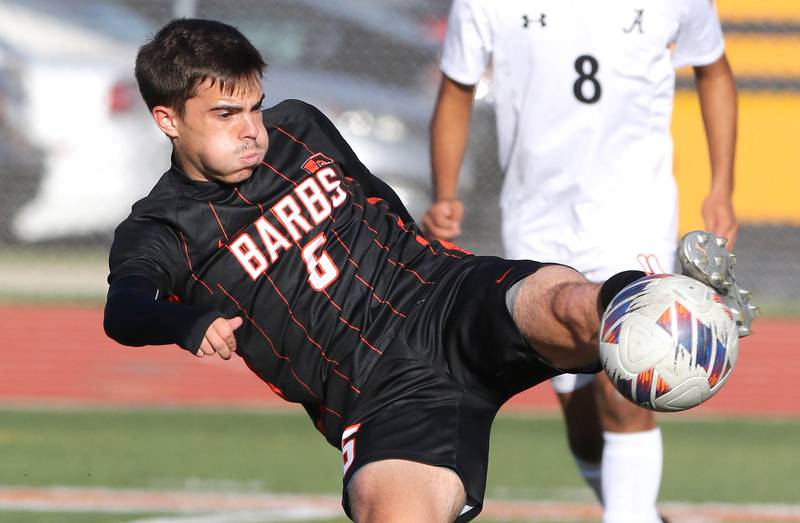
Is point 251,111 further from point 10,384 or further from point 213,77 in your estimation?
point 10,384

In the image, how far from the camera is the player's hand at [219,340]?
343 cm

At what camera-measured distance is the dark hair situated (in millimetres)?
3994

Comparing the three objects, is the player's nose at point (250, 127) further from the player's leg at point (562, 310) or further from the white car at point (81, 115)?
the white car at point (81, 115)

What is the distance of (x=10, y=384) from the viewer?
963 centimetres

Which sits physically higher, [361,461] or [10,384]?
[361,461]

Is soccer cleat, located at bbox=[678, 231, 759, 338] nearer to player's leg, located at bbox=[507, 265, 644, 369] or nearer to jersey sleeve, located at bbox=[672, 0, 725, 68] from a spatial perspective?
player's leg, located at bbox=[507, 265, 644, 369]

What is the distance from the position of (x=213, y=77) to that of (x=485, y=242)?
7.48 metres

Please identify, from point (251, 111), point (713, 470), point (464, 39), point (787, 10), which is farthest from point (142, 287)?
point (787, 10)

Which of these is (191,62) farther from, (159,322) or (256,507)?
(256,507)

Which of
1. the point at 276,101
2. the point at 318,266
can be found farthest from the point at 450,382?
the point at 276,101

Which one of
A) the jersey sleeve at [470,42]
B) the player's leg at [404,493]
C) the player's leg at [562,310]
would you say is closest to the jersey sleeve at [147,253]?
the player's leg at [404,493]

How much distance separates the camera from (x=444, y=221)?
5004 mm

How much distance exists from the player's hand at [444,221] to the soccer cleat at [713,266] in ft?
5.04

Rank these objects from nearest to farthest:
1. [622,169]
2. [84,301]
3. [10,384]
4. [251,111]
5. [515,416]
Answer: [251,111]
[622,169]
[515,416]
[10,384]
[84,301]
